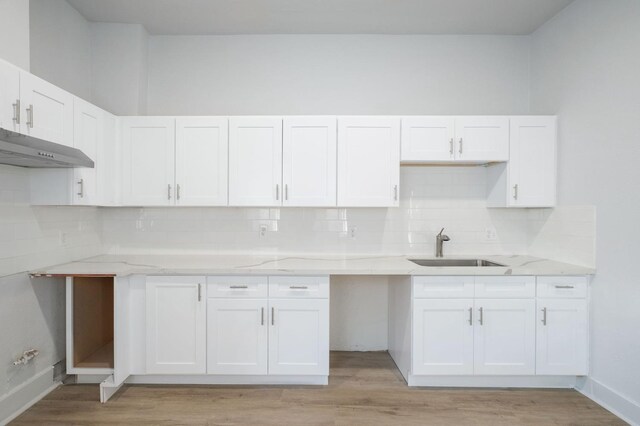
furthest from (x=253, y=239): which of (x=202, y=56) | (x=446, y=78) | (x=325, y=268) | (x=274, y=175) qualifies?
(x=446, y=78)

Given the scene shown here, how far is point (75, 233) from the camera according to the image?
9.72ft

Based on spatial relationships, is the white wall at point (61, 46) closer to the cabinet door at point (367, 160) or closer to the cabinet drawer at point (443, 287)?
the cabinet door at point (367, 160)

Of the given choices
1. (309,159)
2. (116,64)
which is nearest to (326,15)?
(309,159)

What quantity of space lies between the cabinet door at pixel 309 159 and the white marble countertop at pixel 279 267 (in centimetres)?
55

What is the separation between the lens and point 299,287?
8.83ft

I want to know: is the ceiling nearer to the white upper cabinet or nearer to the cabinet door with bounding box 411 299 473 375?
the white upper cabinet

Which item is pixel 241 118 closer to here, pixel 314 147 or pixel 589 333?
pixel 314 147

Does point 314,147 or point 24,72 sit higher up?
point 24,72

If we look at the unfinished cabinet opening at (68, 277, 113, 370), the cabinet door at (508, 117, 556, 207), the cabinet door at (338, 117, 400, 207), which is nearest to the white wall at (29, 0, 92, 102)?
the unfinished cabinet opening at (68, 277, 113, 370)

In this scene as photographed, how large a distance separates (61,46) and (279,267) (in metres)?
2.50

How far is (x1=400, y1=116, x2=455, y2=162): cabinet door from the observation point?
2.97m

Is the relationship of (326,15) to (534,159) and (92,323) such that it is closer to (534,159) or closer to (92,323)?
(534,159)

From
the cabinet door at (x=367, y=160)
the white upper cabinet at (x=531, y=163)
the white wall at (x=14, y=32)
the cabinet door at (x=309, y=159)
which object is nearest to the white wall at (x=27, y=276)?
the white wall at (x=14, y=32)

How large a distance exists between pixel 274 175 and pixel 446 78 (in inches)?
75.2
